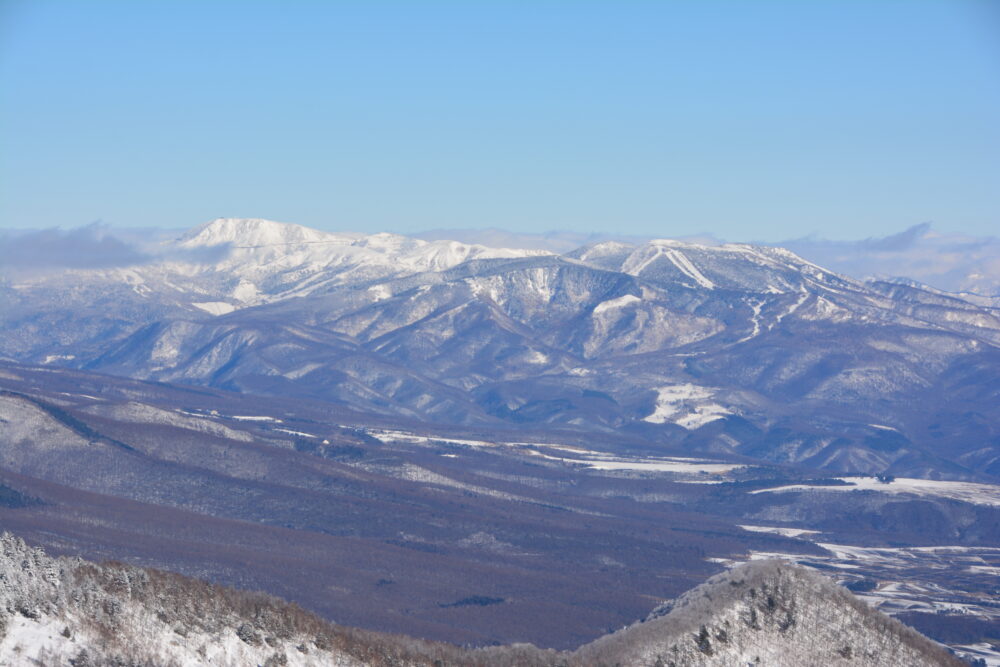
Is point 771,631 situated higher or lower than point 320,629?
higher

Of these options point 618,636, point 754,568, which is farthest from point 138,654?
point 754,568

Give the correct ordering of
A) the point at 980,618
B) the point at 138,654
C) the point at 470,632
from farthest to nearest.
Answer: the point at 980,618
the point at 470,632
the point at 138,654

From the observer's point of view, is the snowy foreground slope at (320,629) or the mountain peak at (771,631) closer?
the snowy foreground slope at (320,629)

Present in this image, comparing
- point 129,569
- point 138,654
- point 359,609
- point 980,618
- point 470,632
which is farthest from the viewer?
point 980,618

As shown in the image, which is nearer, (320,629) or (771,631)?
(320,629)

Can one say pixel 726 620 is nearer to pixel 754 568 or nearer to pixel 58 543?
pixel 754 568

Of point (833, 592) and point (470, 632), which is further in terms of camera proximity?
point (470, 632)

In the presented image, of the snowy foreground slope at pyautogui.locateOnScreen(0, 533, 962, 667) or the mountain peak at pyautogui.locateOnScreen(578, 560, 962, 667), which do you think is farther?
the mountain peak at pyautogui.locateOnScreen(578, 560, 962, 667)

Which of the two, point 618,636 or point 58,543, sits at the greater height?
point 618,636
